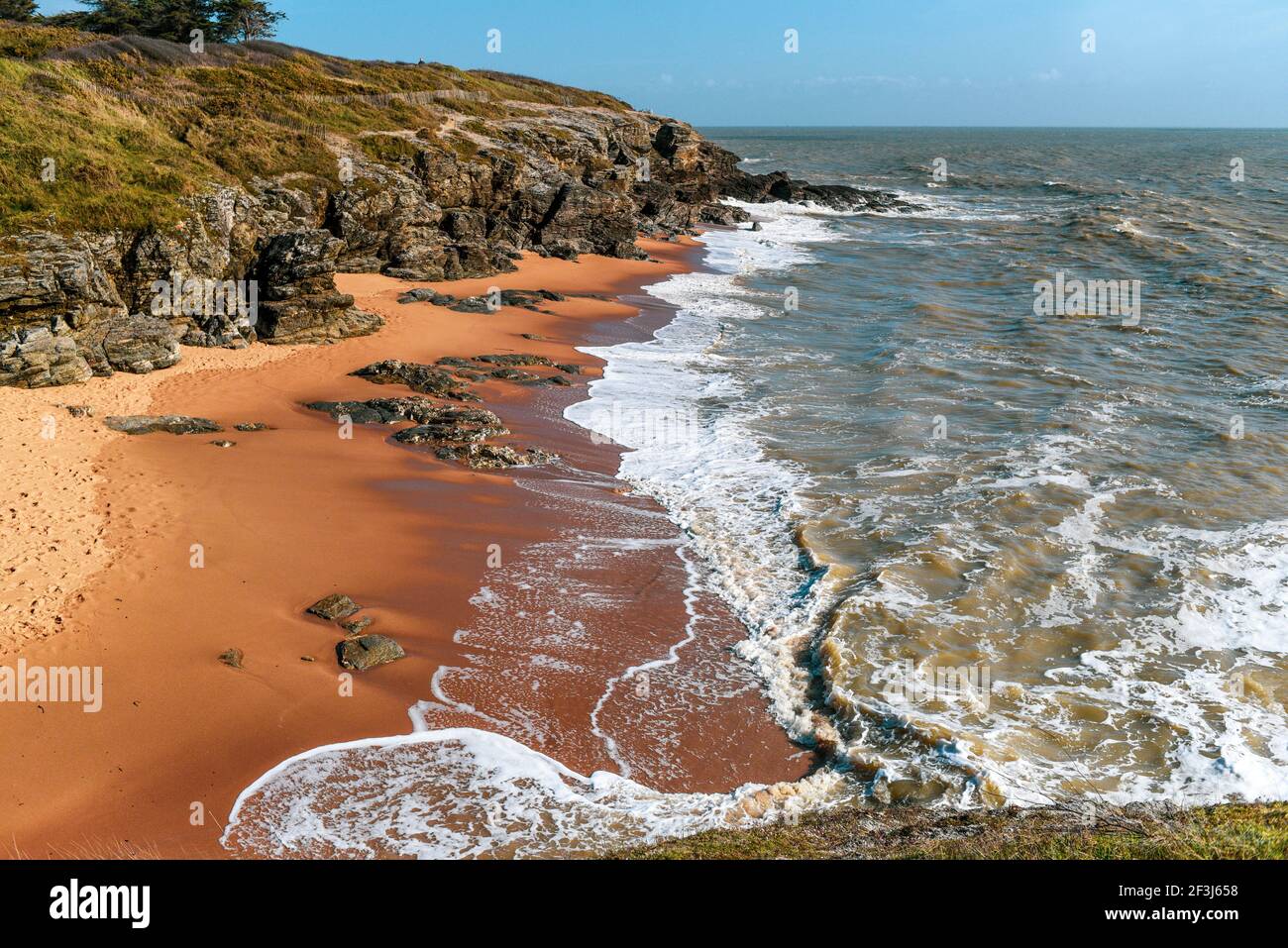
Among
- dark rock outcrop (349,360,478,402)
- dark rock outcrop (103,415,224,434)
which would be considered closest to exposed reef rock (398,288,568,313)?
dark rock outcrop (349,360,478,402)

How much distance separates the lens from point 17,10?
4784cm

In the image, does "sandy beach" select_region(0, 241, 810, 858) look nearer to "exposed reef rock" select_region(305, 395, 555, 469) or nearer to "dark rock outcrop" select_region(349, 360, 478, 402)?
"exposed reef rock" select_region(305, 395, 555, 469)

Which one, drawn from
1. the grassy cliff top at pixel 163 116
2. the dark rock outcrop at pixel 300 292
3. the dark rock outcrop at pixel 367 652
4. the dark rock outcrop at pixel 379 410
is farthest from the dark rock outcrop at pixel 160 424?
the dark rock outcrop at pixel 367 652

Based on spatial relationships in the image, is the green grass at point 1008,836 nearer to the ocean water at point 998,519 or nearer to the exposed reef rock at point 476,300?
the ocean water at point 998,519

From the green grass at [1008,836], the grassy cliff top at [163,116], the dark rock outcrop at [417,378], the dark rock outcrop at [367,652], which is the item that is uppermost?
the grassy cliff top at [163,116]

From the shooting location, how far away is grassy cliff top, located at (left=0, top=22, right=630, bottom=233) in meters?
20.5

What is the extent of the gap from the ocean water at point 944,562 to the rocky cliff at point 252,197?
9.42 m

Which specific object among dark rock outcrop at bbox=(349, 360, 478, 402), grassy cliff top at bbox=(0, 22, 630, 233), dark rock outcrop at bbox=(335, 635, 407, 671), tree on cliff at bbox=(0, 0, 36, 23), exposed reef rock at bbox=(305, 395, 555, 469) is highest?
tree on cliff at bbox=(0, 0, 36, 23)

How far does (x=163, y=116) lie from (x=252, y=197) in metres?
6.69

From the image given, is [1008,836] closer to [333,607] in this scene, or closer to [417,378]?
[333,607]

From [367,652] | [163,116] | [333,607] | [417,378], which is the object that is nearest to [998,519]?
[367,652]

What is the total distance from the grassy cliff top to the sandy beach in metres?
5.91

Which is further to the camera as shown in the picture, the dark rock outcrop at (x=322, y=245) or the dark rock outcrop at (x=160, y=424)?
the dark rock outcrop at (x=322, y=245)

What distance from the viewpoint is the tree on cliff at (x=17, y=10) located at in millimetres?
47500
